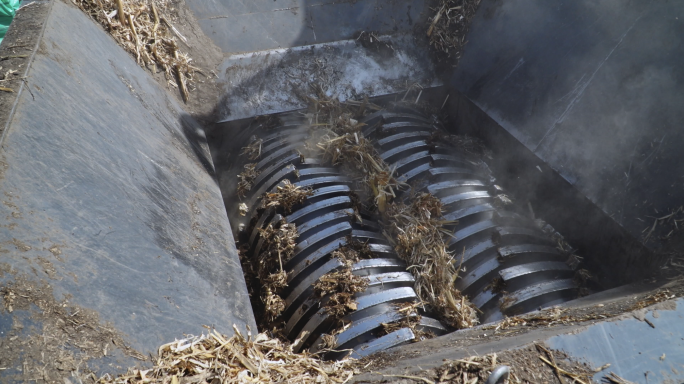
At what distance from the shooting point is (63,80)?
10.1 feet

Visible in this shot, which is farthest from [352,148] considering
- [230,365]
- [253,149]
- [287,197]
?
[230,365]

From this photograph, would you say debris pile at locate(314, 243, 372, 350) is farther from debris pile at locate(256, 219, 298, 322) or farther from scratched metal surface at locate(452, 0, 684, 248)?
scratched metal surface at locate(452, 0, 684, 248)

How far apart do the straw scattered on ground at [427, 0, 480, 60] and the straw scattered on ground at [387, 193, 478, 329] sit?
2221mm

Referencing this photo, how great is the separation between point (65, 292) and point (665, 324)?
2992 millimetres

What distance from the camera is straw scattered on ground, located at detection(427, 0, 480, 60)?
5445 mm

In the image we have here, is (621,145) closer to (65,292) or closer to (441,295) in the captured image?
(441,295)

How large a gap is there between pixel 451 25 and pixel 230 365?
4.69m

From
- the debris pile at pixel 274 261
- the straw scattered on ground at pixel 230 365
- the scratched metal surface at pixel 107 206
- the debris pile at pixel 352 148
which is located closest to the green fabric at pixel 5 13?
the scratched metal surface at pixel 107 206

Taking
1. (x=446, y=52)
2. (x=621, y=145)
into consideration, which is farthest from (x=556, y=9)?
(x=621, y=145)

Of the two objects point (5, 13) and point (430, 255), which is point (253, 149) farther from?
point (5, 13)

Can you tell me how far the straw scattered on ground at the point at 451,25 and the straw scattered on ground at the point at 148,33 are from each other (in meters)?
2.84

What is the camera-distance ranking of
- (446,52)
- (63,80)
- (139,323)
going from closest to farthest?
(139,323) → (63,80) → (446,52)

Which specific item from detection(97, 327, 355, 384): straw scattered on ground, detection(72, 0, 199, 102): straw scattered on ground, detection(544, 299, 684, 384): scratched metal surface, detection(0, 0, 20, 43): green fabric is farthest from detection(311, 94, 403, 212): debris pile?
detection(0, 0, 20, 43): green fabric

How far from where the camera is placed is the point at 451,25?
18.2ft
